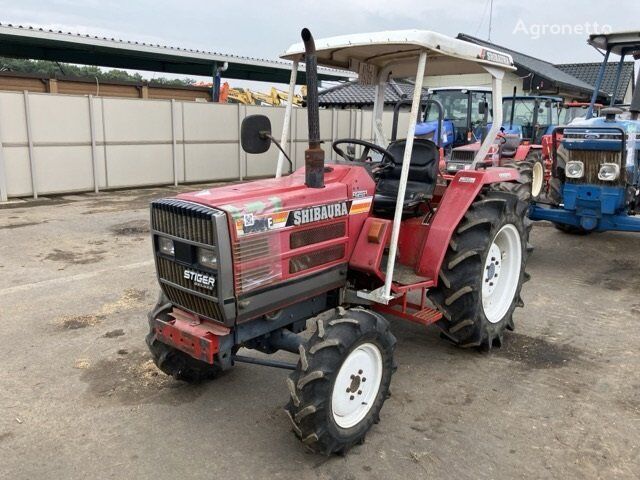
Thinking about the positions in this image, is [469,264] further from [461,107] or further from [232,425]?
[461,107]

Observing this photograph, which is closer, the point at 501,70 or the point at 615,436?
the point at 615,436

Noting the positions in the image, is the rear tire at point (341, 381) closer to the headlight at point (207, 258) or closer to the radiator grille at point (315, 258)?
the radiator grille at point (315, 258)

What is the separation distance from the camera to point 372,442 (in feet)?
9.48

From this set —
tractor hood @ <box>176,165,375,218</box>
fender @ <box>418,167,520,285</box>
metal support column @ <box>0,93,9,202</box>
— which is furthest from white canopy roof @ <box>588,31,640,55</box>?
metal support column @ <box>0,93,9,202</box>

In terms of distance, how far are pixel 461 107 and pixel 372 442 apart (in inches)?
399

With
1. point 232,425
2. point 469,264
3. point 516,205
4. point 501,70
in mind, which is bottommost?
point 232,425

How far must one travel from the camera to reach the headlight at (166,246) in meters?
2.90

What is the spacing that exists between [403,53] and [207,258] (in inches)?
81.9

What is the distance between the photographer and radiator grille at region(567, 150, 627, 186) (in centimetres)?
593

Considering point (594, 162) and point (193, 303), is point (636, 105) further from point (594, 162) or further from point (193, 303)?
point (193, 303)

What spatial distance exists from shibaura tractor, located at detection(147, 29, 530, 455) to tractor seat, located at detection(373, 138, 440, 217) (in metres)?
0.01

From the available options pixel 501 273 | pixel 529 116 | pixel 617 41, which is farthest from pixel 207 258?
pixel 529 116

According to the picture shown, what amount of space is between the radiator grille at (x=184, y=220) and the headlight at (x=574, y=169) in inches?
197

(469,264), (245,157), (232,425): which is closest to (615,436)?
(469,264)
